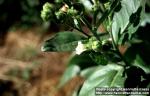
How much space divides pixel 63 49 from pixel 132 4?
0.45 m

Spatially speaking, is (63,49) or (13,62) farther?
(13,62)

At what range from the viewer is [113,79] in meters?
2.16

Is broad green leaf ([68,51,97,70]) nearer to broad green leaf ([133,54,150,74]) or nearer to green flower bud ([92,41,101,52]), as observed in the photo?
broad green leaf ([133,54,150,74])

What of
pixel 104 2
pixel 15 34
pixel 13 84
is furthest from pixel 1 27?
pixel 104 2

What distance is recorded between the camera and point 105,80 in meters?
2.19

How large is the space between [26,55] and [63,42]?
2.20 m

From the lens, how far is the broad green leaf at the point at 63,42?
208 cm

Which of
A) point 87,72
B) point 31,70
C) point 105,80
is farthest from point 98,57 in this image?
point 31,70

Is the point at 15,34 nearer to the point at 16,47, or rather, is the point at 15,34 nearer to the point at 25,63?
the point at 16,47

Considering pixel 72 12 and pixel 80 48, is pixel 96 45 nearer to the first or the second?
pixel 80 48

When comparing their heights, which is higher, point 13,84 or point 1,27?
point 1,27

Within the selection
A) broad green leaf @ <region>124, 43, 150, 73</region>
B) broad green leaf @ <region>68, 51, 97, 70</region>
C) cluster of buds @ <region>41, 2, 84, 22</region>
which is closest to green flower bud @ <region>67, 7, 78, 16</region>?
cluster of buds @ <region>41, 2, 84, 22</region>

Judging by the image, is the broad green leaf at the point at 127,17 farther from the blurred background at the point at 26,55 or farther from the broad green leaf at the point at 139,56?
the blurred background at the point at 26,55

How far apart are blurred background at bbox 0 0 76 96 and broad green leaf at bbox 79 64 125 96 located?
1348 millimetres
